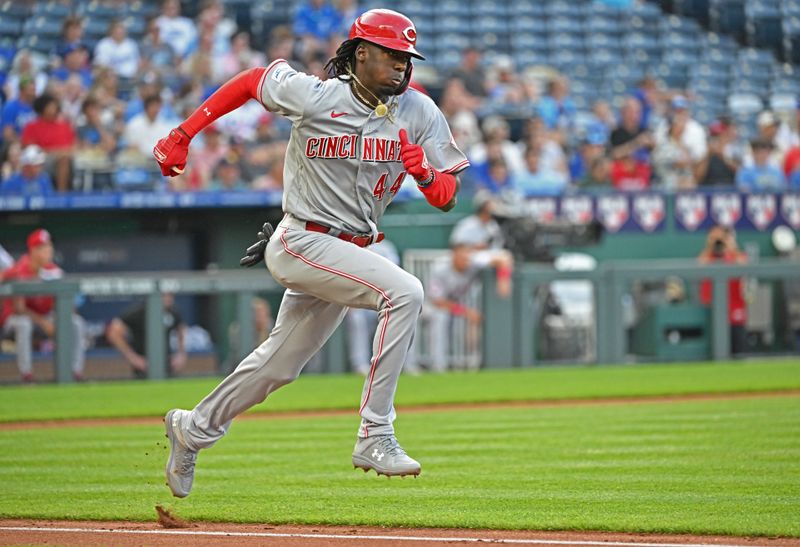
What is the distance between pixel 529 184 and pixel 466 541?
10776 mm

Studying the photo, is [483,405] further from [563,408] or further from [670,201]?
[670,201]

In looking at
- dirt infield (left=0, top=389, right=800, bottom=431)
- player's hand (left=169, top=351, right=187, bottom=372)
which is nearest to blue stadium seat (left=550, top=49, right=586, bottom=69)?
player's hand (left=169, top=351, right=187, bottom=372)

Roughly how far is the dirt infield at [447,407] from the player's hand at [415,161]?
5.16 metres

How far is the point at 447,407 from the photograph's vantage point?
1116cm

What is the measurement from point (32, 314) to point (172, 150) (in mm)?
8213

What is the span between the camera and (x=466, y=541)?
17.1 feet

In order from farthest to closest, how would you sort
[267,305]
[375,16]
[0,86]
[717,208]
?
1. [717,208]
2. [0,86]
3. [267,305]
4. [375,16]

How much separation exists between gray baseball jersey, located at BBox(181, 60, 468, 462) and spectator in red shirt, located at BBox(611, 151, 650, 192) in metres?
10.8

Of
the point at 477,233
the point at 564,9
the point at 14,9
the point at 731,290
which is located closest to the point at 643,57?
the point at 564,9

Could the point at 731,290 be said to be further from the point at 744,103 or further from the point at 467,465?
the point at 467,465

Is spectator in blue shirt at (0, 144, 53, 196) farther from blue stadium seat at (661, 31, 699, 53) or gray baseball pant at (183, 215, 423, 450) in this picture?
blue stadium seat at (661, 31, 699, 53)

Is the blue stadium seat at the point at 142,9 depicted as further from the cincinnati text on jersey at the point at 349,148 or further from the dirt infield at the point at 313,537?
the dirt infield at the point at 313,537

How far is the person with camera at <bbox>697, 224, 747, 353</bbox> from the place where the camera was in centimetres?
1528

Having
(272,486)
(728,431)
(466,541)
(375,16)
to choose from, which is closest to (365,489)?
(272,486)
